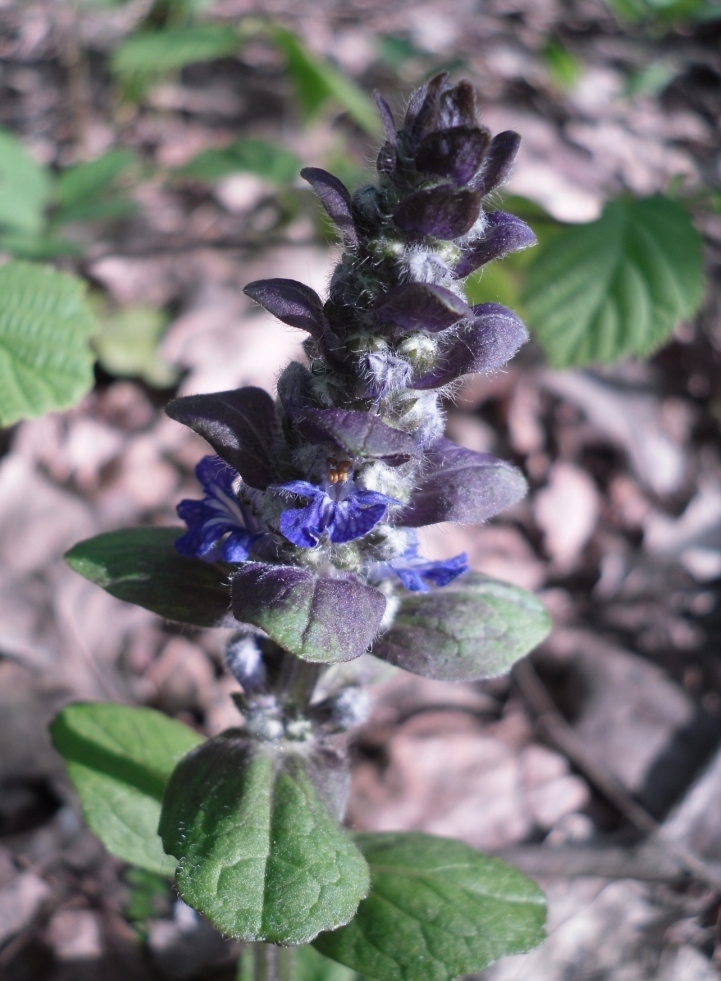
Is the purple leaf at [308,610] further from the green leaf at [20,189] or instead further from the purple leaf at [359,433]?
the green leaf at [20,189]

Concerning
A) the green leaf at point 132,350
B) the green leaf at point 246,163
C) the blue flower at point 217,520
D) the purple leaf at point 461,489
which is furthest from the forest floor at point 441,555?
the green leaf at point 246,163

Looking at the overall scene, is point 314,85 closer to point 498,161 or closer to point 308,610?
point 498,161

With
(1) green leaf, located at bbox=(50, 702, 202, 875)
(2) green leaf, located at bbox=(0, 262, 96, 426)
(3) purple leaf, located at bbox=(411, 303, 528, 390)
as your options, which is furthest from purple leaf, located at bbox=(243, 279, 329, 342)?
(1) green leaf, located at bbox=(50, 702, 202, 875)

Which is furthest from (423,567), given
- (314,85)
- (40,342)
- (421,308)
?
(314,85)

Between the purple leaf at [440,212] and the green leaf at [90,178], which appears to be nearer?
the purple leaf at [440,212]

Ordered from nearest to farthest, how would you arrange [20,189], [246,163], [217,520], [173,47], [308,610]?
[308,610]
[217,520]
[20,189]
[246,163]
[173,47]

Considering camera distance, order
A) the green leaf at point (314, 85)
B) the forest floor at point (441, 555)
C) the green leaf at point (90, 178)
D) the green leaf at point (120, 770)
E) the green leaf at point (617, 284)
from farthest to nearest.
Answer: the green leaf at point (314, 85) → the green leaf at point (90, 178) → the green leaf at point (617, 284) → the forest floor at point (441, 555) → the green leaf at point (120, 770)

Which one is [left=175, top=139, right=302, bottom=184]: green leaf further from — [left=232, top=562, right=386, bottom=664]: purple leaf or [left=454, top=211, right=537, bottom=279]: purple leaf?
[left=232, top=562, right=386, bottom=664]: purple leaf
